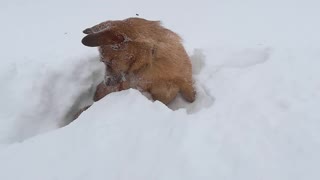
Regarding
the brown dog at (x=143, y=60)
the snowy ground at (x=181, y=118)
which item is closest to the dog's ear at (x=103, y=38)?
the brown dog at (x=143, y=60)

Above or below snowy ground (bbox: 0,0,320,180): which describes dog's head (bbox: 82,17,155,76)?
above

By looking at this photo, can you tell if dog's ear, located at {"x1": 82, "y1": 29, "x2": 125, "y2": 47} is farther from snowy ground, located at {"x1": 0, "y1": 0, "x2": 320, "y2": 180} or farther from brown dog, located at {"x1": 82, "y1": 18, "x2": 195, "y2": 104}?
snowy ground, located at {"x1": 0, "y1": 0, "x2": 320, "y2": 180}

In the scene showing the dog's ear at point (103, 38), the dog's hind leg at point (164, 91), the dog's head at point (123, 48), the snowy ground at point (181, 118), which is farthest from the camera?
the dog's hind leg at point (164, 91)

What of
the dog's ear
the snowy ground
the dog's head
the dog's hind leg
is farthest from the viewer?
the dog's hind leg

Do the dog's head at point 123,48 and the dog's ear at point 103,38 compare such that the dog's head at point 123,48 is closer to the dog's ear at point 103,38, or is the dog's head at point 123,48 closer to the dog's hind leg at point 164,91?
the dog's ear at point 103,38

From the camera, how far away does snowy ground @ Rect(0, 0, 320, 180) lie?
2984 millimetres

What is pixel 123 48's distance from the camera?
4082 millimetres

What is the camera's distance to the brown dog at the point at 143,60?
410 centimetres

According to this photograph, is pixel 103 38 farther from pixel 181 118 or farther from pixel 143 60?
pixel 181 118

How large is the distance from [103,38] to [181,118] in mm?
1122

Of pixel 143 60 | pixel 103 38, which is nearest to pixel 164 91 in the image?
pixel 143 60

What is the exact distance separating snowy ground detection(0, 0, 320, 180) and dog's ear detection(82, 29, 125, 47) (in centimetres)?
50

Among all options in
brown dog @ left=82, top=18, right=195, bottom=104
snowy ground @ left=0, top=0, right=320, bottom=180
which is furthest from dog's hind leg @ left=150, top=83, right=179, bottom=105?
snowy ground @ left=0, top=0, right=320, bottom=180

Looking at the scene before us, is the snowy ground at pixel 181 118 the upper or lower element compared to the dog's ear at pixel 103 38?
lower
